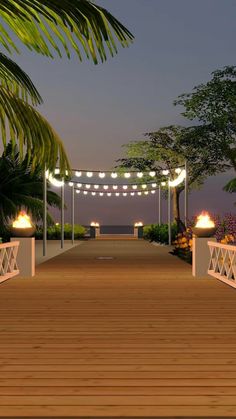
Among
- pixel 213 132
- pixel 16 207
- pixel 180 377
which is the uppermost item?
pixel 213 132

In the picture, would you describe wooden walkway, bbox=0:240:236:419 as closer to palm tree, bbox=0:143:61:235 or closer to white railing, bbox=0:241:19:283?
white railing, bbox=0:241:19:283

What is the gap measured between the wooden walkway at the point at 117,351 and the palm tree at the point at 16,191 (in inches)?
857

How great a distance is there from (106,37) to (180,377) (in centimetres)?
338

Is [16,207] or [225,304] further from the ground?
[16,207]

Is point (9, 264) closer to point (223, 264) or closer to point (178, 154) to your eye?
point (223, 264)

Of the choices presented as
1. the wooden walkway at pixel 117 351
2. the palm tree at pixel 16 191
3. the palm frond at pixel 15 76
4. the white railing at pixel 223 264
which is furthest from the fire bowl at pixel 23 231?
the palm tree at pixel 16 191

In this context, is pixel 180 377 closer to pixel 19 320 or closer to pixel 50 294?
pixel 19 320

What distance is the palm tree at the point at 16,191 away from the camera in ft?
125

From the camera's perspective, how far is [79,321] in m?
11.0

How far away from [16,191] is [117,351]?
105 feet

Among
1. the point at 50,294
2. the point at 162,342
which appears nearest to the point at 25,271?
the point at 50,294

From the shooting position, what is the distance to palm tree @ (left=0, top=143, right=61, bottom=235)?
38.2 m

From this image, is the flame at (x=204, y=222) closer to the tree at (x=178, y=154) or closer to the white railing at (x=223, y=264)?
the white railing at (x=223, y=264)

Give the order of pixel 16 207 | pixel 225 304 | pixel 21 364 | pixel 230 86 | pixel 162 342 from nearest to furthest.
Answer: pixel 21 364
pixel 162 342
pixel 225 304
pixel 16 207
pixel 230 86
